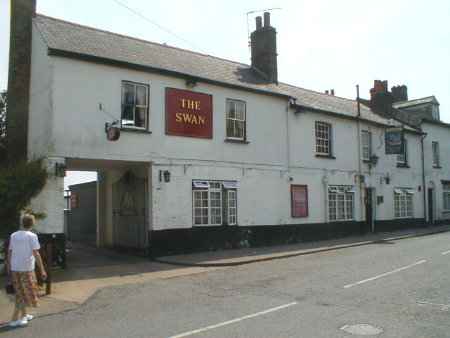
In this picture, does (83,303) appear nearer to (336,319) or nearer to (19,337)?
(19,337)

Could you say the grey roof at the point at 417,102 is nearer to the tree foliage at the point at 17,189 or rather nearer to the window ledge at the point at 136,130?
the window ledge at the point at 136,130

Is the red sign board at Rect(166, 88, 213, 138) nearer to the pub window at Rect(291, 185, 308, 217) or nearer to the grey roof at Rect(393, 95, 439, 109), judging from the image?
the pub window at Rect(291, 185, 308, 217)

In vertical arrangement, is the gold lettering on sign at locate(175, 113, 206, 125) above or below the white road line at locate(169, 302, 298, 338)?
above

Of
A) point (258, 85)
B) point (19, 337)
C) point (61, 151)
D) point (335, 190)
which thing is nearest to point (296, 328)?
point (19, 337)

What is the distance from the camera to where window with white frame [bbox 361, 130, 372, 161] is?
83.3 feet

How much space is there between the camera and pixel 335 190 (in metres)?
22.9

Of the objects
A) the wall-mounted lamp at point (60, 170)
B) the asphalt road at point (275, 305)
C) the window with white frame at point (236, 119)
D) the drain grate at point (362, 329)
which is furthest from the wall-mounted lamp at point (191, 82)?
the drain grate at point (362, 329)

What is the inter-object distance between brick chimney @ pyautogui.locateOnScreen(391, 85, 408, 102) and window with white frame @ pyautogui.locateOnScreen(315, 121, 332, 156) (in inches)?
670

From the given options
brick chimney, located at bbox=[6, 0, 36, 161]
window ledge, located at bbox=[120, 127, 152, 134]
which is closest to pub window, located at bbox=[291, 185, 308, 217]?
window ledge, located at bbox=[120, 127, 152, 134]

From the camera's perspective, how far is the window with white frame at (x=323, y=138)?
22475 millimetres

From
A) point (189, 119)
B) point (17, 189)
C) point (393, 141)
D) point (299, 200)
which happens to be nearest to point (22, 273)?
point (17, 189)

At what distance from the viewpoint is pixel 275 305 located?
832cm

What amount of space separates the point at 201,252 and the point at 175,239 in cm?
127

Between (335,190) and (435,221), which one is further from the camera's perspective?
(435,221)
